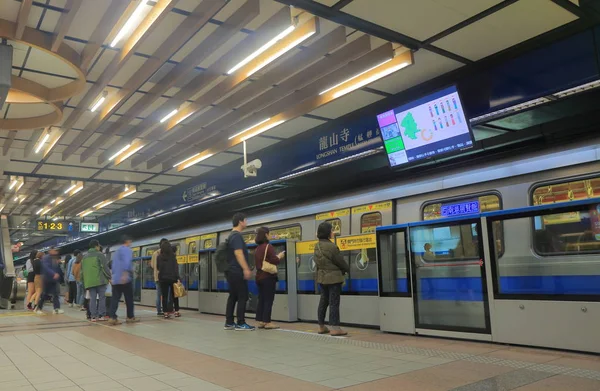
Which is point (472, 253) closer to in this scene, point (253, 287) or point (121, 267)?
A: point (253, 287)

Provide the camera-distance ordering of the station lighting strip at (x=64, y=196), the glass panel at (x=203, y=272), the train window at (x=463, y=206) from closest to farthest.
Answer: the train window at (x=463, y=206)
the glass panel at (x=203, y=272)
the station lighting strip at (x=64, y=196)

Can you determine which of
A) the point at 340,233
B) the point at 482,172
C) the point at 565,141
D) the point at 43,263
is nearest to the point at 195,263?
the point at 43,263

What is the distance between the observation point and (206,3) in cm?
475

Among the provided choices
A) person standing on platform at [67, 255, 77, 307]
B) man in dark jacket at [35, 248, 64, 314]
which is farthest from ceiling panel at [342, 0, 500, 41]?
person standing on platform at [67, 255, 77, 307]

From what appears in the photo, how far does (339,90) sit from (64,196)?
11787 millimetres

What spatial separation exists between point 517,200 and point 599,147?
1172 mm

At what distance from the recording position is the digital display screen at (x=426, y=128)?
20.4ft

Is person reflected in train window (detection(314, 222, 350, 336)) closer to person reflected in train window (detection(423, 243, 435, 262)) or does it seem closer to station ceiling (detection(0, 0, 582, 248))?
person reflected in train window (detection(423, 243, 435, 262))

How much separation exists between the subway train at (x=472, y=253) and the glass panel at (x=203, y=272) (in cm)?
194

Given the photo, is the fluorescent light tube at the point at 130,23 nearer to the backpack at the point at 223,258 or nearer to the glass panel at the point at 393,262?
the backpack at the point at 223,258

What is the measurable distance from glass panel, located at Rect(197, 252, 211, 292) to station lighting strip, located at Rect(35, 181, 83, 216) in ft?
16.3

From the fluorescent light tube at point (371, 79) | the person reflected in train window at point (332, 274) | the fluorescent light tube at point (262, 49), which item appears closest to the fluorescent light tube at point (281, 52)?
the fluorescent light tube at point (262, 49)

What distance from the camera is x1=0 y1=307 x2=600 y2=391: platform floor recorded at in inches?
141

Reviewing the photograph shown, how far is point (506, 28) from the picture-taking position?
218 inches
